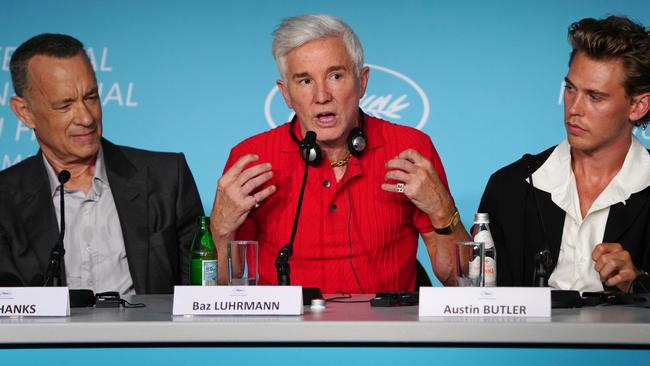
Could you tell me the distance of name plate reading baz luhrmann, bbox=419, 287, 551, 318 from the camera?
1.95 meters

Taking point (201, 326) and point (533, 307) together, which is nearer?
point (201, 326)

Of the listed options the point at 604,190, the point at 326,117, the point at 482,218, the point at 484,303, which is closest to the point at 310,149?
the point at 326,117

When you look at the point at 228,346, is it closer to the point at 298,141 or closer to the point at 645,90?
the point at 298,141

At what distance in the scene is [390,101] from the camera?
3.71 metres

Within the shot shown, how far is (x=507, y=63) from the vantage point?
370 cm

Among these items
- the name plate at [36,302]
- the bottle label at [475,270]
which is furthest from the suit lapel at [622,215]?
the name plate at [36,302]

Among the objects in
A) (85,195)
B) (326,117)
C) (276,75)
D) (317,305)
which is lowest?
(317,305)

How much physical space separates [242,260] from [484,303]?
84cm

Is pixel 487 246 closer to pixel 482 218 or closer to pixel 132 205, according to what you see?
pixel 482 218

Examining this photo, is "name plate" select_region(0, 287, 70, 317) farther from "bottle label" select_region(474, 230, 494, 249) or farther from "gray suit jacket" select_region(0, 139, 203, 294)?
"bottle label" select_region(474, 230, 494, 249)

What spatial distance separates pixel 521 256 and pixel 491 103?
959 mm

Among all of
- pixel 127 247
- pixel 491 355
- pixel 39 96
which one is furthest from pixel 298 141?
pixel 491 355

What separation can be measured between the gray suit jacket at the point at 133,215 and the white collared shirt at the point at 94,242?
37mm

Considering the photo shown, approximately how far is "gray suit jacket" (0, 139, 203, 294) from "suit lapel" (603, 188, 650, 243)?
129 centimetres
